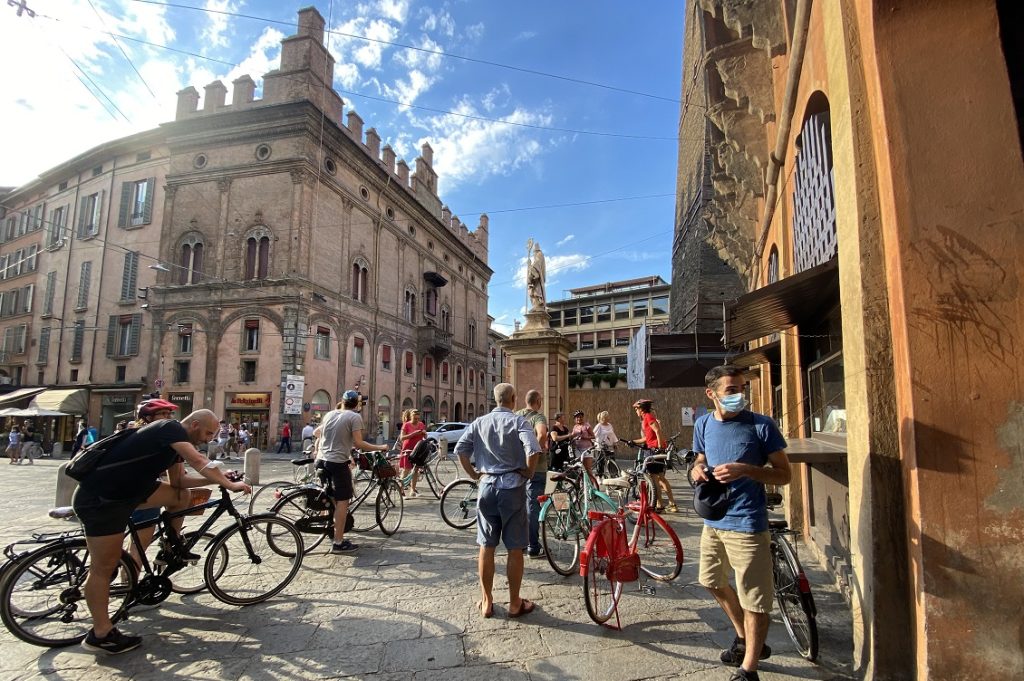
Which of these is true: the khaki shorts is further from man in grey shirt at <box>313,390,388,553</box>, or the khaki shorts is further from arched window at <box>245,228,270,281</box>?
arched window at <box>245,228,270,281</box>

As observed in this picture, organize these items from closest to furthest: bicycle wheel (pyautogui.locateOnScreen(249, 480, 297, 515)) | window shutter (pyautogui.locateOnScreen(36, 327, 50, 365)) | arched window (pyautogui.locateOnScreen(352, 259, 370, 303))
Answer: bicycle wheel (pyautogui.locateOnScreen(249, 480, 297, 515)) → arched window (pyautogui.locateOnScreen(352, 259, 370, 303)) → window shutter (pyautogui.locateOnScreen(36, 327, 50, 365))

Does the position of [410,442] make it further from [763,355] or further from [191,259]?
[191,259]

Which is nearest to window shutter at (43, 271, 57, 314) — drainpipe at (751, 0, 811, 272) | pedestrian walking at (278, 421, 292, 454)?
pedestrian walking at (278, 421, 292, 454)

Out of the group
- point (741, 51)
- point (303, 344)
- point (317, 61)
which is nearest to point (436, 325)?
point (303, 344)

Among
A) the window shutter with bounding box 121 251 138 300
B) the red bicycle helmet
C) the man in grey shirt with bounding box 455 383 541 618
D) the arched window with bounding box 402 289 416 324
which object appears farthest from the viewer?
the arched window with bounding box 402 289 416 324

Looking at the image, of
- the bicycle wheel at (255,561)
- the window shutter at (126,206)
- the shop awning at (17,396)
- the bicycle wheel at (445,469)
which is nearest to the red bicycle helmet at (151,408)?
the bicycle wheel at (255,561)

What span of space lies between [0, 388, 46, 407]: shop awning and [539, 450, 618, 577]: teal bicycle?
3556cm

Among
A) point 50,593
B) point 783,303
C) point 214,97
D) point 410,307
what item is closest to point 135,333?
point 214,97

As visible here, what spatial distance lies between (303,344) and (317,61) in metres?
14.4

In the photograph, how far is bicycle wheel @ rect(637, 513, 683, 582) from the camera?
4.66 metres

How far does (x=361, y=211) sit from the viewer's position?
97.7 feet

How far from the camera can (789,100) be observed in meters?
6.12

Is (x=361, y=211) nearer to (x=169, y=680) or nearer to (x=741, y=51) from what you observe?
(x=741, y=51)

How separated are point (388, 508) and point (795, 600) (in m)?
4.77
